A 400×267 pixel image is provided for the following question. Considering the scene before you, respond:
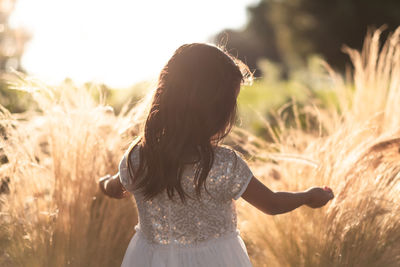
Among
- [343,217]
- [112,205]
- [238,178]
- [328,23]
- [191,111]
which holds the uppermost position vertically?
[191,111]

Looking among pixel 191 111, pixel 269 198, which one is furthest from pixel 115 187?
pixel 269 198

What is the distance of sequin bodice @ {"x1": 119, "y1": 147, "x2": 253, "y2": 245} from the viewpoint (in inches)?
71.1

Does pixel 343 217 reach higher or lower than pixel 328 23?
higher

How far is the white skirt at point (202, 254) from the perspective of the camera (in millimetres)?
1890

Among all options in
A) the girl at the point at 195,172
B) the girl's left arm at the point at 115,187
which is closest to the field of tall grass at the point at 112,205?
the girl's left arm at the point at 115,187

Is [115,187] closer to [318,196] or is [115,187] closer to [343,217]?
[318,196]

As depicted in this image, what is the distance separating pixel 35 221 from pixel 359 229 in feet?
4.83

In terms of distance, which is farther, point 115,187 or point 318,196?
point 115,187

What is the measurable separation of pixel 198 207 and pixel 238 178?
0.65 feet

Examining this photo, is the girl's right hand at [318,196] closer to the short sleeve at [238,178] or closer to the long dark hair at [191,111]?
the short sleeve at [238,178]

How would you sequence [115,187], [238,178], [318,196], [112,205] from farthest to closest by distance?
[112,205] → [115,187] → [318,196] → [238,178]

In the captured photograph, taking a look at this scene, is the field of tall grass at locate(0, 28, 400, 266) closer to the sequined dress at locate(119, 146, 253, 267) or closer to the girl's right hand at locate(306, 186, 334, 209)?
the girl's right hand at locate(306, 186, 334, 209)

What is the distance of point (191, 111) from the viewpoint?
181 cm

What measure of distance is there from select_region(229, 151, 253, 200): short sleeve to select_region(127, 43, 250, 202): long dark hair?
3.6 inches
